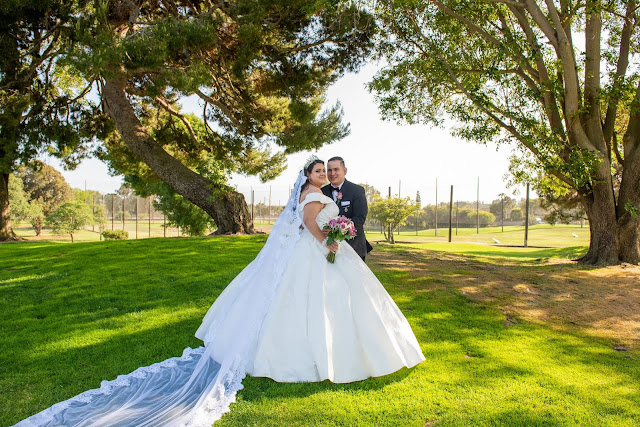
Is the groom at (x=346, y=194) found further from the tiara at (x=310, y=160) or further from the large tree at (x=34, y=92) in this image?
the large tree at (x=34, y=92)

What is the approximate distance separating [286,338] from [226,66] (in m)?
10.2

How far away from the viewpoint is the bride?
307 centimetres

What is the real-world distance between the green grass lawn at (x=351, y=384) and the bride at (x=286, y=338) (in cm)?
19

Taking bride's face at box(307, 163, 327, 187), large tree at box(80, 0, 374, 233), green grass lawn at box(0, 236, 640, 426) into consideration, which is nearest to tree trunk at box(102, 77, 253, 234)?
large tree at box(80, 0, 374, 233)

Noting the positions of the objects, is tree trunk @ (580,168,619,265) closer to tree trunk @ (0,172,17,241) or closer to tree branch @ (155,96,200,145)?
tree branch @ (155,96,200,145)

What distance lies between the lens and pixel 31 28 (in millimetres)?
12664

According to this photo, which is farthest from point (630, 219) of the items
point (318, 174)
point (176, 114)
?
point (176, 114)

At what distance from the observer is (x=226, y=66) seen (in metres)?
11.8

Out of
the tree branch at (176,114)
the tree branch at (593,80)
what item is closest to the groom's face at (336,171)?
the tree branch at (593,80)

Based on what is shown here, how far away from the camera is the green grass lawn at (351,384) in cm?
311

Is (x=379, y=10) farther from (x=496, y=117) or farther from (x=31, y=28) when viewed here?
(x=31, y=28)

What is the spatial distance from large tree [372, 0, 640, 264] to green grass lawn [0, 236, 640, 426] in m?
4.59

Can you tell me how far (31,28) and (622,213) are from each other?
17694mm

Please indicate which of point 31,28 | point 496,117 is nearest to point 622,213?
point 496,117
